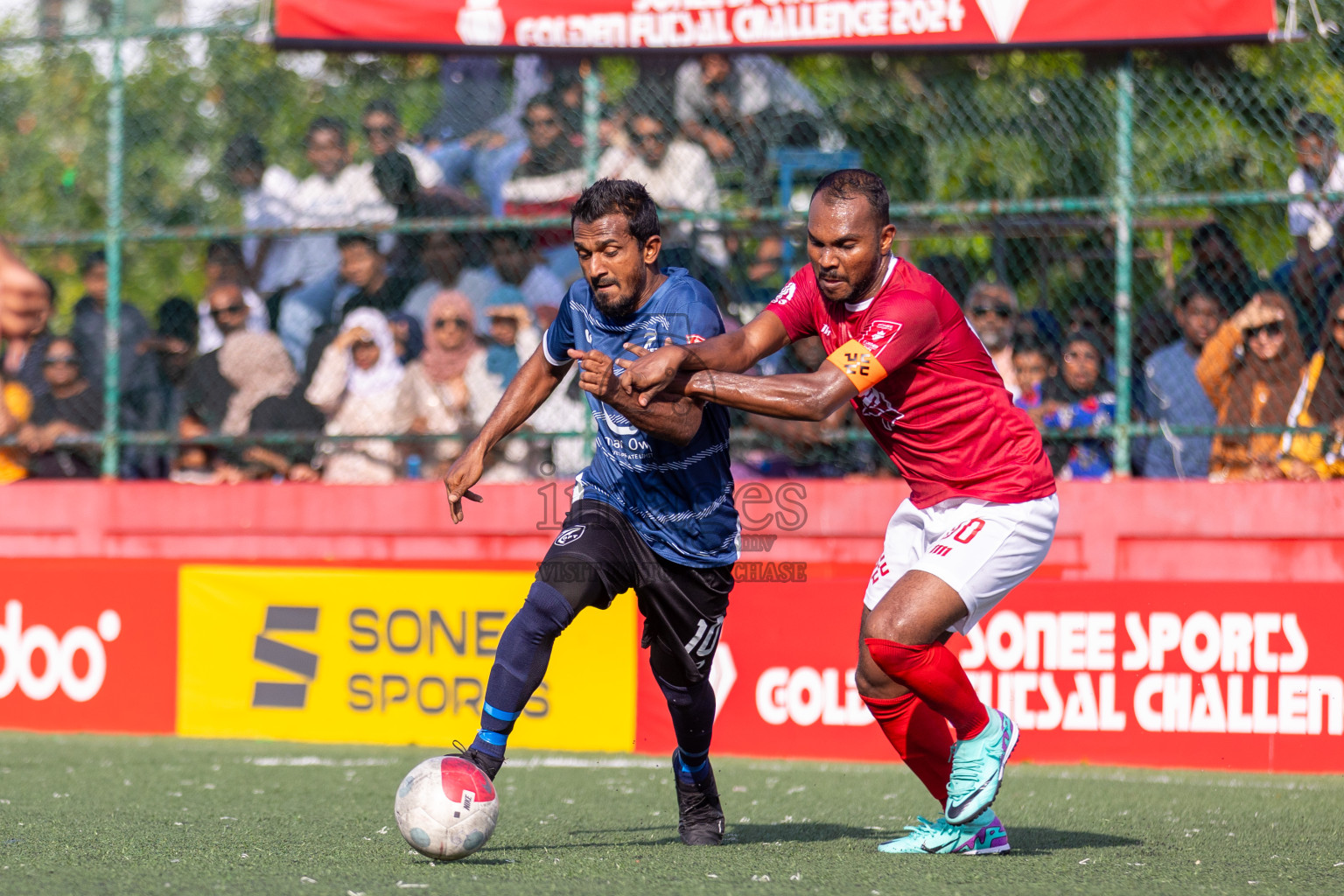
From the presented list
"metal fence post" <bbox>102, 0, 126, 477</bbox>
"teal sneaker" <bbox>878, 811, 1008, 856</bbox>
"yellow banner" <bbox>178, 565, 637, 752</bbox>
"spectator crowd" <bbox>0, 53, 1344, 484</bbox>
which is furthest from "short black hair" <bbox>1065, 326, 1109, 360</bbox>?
"metal fence post" <bbox>102, 0, 126, 477</bbox>

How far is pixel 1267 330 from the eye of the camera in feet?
28.6

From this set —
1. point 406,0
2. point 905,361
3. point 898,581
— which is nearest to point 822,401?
point 905,361

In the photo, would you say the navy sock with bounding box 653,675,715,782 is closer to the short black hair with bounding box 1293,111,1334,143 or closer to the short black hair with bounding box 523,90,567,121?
the short black hair with bounding box 1293,111,1334,143

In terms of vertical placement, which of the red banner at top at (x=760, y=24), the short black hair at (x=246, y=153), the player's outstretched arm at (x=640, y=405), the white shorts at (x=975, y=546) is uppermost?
the red banner at top at (x=760, y=24)

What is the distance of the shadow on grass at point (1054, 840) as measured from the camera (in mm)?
5516

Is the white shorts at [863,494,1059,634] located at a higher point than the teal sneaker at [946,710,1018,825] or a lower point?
higher

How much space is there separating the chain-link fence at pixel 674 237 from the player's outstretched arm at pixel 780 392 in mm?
4321

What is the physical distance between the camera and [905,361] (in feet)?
16.3

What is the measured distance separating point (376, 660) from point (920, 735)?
430 cm

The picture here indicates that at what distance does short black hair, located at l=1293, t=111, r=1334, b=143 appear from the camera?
8.82 m

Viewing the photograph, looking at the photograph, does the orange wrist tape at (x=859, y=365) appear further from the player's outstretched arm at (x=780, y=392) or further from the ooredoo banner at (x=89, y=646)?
the ooredoo banner at (x=89, y=646)

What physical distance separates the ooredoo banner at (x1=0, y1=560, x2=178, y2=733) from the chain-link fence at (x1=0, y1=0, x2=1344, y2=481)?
105 cm

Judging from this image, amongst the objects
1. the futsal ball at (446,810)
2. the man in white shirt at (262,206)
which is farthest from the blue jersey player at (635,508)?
the man in white shirt at (262,206)

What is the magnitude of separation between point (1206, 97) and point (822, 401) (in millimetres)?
5515
